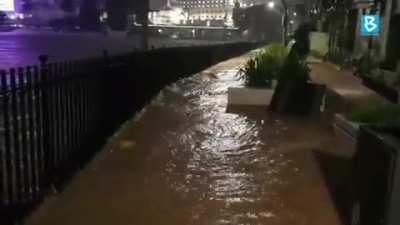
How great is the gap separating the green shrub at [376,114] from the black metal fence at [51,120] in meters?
3.40

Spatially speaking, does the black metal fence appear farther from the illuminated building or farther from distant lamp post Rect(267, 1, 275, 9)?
the illuminated building

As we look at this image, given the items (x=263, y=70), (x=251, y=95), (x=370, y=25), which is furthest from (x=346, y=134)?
(x=370, y=25)

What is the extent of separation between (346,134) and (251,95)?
14.2 feet

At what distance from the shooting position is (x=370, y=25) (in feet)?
70.8

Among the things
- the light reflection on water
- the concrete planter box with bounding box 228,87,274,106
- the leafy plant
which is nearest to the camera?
the light reflection on water

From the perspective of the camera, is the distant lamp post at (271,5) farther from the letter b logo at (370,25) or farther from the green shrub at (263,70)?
the green shrub at (263,70)

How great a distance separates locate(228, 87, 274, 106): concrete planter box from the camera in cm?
1120

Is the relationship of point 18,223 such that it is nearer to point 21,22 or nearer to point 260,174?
point 260,174

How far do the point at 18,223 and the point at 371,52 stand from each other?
19457mm

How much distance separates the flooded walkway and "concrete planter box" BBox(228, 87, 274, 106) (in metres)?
1.50

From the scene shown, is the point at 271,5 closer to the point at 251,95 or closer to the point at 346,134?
the point at 251,95

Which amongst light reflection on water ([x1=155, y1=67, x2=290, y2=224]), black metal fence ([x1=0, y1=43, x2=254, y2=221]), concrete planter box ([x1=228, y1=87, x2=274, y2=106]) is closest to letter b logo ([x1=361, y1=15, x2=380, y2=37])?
concrete planter box ([x1=228, y1=87, x2=274, y2=106])

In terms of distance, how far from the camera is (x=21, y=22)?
65.2 m

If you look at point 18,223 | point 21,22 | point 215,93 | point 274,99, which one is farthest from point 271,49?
point 21,22
